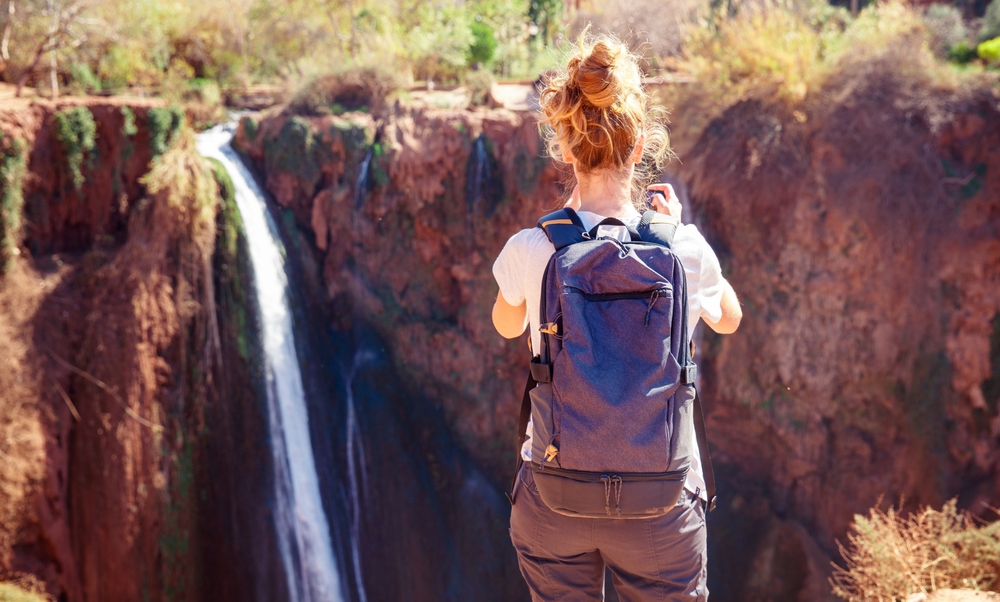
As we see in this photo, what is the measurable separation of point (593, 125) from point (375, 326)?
788 cm

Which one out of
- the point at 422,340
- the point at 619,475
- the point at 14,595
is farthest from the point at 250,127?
the point at 619,475

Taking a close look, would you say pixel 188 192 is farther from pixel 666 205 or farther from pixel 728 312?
pixel 728 312

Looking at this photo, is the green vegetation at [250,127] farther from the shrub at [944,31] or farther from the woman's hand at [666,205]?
the shrub at [944,31]

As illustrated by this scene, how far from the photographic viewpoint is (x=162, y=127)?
8797mm

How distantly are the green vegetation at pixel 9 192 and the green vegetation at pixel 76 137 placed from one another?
1.51 feet

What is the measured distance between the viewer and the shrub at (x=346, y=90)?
398 inches

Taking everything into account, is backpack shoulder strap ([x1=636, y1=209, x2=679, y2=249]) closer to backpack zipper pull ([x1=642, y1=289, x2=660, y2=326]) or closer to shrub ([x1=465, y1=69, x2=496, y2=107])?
backpack zipper pull ([x1=642, y1=289, x2=660, y2=326])

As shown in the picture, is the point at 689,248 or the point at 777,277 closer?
the point at 689,248

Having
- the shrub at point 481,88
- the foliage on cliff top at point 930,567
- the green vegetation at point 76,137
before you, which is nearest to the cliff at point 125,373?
the green vegetation at point 76,137

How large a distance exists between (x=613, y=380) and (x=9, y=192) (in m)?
8.93

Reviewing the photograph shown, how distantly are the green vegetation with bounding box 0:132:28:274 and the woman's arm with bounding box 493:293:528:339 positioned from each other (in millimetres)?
8367

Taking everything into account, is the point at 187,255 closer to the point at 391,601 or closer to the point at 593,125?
the point at 391,601

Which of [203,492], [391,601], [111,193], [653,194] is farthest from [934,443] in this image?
[111,193]

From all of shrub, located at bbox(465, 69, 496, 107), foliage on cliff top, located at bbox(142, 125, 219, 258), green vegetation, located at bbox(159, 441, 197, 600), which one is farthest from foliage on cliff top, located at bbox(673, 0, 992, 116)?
green vegetation, located at bbox(159, 441, 197, 600)
